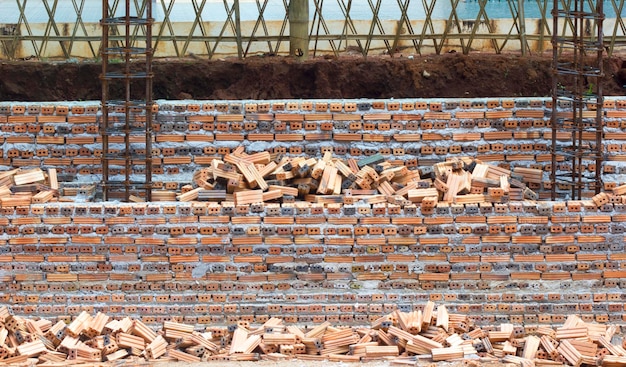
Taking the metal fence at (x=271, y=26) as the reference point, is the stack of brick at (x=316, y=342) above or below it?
below

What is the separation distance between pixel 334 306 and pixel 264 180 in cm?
150

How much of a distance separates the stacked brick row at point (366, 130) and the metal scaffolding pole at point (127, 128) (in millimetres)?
116

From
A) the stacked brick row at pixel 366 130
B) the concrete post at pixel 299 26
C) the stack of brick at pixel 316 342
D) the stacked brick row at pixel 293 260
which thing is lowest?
the stack of brick at pixel 316 342

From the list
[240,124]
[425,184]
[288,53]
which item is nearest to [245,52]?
[288,53]

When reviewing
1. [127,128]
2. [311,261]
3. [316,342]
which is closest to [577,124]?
[311,261]

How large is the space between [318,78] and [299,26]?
2.94ft

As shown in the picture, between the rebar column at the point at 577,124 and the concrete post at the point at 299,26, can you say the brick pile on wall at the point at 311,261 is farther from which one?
the concrete post at the point at 299,26

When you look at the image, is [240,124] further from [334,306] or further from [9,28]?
[9,28]

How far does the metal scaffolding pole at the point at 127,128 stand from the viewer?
11875 mm

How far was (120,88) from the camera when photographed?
14.6 metres

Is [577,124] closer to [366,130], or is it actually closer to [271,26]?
[366,130]

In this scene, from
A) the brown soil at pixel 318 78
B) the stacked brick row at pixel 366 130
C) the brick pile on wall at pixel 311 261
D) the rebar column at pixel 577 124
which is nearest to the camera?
the brick pile on wall at pixel 311 261

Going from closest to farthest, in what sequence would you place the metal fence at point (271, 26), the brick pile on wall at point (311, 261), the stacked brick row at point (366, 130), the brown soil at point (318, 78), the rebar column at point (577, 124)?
the brick pile on wall at point (311, 261) < the rebar column at point (577, 124) < the stacked brick row at point (366, 130) < the brown soil at point (318, 78) < the metal fence at point (271, 26)

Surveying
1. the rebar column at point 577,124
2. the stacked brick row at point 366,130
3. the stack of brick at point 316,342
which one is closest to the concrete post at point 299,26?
the stacked brick row at point 366,130
